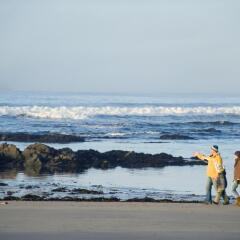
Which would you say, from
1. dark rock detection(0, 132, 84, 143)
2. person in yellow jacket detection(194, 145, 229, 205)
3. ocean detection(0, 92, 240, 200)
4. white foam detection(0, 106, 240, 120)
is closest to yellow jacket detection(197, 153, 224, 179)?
person in yellow jacket detection(194, 145, 229, 205)

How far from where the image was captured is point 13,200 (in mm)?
13102

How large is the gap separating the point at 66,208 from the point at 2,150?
10009mm

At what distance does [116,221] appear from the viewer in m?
10.7

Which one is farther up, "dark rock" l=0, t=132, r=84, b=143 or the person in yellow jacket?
"dark rock" l=0, t=132, r=84, b=143

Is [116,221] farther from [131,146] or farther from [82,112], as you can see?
[82,112]

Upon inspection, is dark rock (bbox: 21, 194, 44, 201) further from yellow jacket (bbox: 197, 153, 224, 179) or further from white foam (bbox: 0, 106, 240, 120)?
white foam (bbox: 0, 106, 240, 120)

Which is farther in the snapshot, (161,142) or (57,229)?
(161,142)

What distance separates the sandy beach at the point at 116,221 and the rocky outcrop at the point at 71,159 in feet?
26.0

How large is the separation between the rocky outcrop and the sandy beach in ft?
26.0

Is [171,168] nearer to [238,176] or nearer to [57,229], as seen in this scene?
[238,176]

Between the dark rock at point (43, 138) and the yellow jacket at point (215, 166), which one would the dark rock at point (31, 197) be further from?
the dark rock at point (43, 138)

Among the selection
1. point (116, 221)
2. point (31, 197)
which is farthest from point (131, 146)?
point (116, 221)

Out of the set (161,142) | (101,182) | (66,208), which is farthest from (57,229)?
(161,142)

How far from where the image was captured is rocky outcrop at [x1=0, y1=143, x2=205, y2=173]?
816 inches
